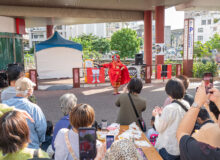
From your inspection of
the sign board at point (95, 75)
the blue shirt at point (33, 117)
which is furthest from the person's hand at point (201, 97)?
the sign board at point (95, 75)

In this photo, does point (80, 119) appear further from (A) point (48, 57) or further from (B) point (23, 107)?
(A) point (48, 57)

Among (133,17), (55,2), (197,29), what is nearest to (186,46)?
(133,17)

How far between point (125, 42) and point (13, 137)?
1116 inches

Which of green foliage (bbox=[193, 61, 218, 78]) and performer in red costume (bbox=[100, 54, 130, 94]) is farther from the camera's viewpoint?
green foliage (bbox=[193, 61, 218, 78])

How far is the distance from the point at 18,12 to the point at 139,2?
692 centimetres

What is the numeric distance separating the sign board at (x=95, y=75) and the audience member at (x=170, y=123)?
8.01 meters

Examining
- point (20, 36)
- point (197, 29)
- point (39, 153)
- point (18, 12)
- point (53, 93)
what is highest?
point (197, 29)

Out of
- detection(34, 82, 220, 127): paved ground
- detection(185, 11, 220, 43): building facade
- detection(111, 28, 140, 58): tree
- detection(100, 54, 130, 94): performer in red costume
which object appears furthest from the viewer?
detection(185, 11, 220, 43): building facade

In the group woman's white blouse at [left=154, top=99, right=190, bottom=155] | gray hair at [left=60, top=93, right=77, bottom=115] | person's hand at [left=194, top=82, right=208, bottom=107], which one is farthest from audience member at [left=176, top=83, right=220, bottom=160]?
gray hair at [left=60, top=93, right=77, bottom=115]

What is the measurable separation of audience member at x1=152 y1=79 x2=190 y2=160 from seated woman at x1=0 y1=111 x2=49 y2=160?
141cm

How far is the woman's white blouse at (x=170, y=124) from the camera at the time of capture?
226cm

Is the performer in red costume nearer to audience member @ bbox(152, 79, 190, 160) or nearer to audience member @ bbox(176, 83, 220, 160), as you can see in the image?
audience member @ bbox(152, 79, 190, 160)

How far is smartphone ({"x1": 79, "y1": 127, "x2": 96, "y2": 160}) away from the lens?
4.33 feet

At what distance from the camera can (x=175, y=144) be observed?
230 cm
